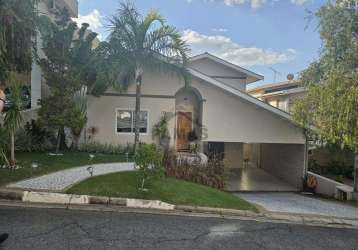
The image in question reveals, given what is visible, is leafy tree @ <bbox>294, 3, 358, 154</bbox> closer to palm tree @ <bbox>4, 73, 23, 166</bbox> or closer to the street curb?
the street curb

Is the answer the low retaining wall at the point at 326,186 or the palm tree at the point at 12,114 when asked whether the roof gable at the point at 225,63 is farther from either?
the palm tree at the point at 12,114

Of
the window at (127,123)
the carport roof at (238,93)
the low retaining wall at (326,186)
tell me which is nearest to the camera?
the low retaining wall at (326,186)

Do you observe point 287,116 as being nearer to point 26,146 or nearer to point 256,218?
point 256,218

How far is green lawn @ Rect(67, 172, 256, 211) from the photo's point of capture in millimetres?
6773

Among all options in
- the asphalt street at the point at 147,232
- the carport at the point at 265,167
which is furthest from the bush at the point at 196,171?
the asphalt street at the point at 147,232

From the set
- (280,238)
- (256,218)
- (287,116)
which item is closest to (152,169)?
(256,218)

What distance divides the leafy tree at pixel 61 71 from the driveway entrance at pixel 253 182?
7903 millimetres

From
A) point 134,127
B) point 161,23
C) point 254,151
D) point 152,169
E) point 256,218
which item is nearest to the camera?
point 256,218

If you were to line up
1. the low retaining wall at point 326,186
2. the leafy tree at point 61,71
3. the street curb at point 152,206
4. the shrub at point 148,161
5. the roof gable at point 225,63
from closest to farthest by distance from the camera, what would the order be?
the street curb at point 152,206 → the shrub at point 148,161 → the leafy tree at point 61,71 → the low retaining wall at point 326,186 → the roof gable at point 225,63

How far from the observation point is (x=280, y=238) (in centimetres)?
518

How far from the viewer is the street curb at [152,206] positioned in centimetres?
620

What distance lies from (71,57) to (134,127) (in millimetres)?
4465

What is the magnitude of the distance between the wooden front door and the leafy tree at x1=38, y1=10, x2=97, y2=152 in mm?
5608

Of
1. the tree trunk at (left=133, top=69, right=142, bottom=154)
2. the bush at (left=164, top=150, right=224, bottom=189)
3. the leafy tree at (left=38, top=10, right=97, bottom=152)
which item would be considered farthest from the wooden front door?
the leafy tree at (left=38, top=10, right=97, bottom=152)
